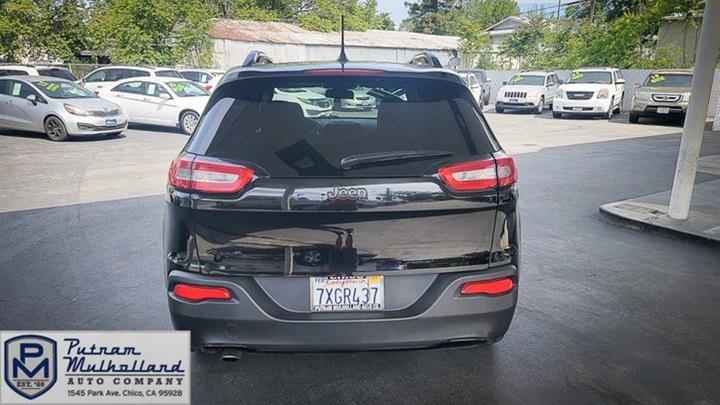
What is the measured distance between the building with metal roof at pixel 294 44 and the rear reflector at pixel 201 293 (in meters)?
26.7

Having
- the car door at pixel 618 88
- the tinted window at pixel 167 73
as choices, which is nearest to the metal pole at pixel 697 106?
the tinted window at pixel 167 73

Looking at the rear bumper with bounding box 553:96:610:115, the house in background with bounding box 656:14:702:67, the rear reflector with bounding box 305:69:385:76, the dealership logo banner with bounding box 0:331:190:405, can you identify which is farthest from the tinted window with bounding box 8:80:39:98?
the house in background with bounding box 656:14:702:67

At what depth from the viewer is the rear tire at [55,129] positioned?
42.9 ft

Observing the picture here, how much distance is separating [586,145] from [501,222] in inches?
479

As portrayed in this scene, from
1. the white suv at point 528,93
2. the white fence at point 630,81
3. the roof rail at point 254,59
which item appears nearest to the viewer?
the roof rail at point 254,59

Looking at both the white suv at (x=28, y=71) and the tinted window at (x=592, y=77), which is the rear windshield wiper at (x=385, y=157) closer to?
the white suv at (x=28, y=71)

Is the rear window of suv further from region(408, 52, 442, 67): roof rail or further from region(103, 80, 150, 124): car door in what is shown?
region(103, 80, 150, 124): car door

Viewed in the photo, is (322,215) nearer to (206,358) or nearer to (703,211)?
(206,358)

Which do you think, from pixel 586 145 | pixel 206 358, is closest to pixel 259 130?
pixel 206 358

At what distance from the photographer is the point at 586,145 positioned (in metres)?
13.4

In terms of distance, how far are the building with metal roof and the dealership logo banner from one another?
2663cm

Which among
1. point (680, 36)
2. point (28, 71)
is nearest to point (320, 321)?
point (28, 71)

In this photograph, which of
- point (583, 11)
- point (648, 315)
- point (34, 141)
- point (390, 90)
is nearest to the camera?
point (390, 90)

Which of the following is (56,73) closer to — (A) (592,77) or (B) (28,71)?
(B) (28,71)
